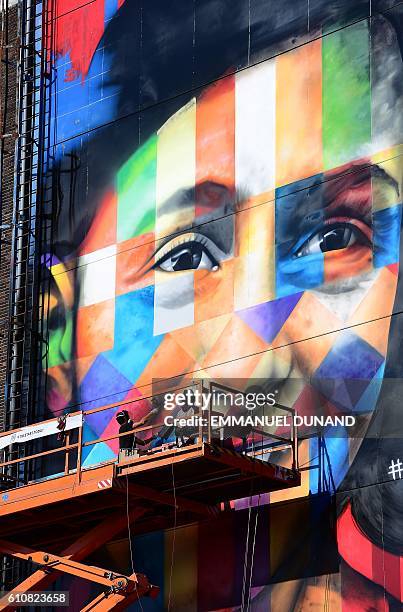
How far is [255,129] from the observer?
34.1 m

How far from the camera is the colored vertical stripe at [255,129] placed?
3362 centimetres

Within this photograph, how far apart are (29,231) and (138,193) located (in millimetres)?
4095

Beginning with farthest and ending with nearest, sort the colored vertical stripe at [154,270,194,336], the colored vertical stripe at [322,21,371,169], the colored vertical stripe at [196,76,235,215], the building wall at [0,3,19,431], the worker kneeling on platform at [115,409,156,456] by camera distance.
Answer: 1. the building wall at [0,3,19,431]
2. the colored vertical stripe at [196,76,235,215]
3. the colored vertical stripe at [154,270,194,336]
4. the colored vertical stripe at [322,21,371,169]
5. the worker kneeling on platform at [115,409,156,456]

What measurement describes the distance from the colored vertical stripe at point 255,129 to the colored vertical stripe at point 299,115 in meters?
0.22

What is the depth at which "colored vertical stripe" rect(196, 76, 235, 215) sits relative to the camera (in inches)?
1358

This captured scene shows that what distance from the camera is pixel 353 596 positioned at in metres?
28.9

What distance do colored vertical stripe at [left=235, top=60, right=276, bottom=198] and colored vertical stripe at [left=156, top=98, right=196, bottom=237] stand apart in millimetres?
1497

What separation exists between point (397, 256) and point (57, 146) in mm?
12437

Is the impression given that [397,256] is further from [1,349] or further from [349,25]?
[1,349]

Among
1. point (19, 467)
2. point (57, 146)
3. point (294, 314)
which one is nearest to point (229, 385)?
point (294, 314)

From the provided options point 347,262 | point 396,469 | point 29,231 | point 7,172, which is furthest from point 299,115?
point 7,172

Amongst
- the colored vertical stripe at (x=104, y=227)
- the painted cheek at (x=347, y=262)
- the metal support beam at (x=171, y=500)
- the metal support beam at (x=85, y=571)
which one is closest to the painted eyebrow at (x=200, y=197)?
the colored vertical stripe at (x=104, y=227)

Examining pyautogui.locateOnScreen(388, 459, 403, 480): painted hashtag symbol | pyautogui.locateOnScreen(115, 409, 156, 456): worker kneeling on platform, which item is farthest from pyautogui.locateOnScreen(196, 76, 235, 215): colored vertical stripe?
pyautogui.locateOnScreen(388, 459, 403, 480): painted hashtag symbol

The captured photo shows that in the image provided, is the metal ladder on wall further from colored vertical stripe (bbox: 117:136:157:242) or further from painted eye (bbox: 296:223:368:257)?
painted eye (bbox: 296:223:368:257)
